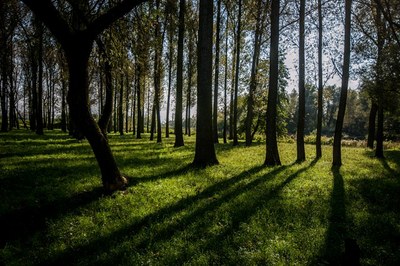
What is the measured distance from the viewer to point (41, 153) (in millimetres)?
17016

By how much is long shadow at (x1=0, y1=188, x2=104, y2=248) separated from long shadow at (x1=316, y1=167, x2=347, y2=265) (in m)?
6.53

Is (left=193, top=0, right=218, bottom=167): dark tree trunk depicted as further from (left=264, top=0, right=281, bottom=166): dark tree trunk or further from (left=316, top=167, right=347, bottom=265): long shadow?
(left=316, top=167, right=347, bottom=265): long shadow

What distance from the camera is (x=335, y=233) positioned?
285 inches

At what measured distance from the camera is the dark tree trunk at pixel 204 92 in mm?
14438

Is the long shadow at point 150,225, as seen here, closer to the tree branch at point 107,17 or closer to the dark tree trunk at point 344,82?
the tree branch at point 107,17

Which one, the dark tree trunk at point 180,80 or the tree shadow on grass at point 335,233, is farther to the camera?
the dark tree trunk at point 180,80

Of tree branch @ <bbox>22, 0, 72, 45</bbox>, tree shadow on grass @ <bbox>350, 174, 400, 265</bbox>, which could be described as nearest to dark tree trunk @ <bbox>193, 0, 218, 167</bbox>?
tree shadow on grass @ <bbox>350, 174, 400, 265</bbox>

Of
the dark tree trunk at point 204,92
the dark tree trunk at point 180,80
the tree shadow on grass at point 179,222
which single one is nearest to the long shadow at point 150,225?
the tree shadow on grass at point 179,222

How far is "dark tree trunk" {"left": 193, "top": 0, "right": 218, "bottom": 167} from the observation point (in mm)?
14438

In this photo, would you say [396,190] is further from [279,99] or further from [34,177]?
[279,99]

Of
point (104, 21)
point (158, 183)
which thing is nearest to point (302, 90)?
point (158, 183)

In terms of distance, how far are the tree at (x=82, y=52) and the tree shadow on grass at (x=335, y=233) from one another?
21.3ft

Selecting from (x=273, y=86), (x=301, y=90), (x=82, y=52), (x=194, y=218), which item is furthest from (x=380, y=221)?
(x=301, y=90)

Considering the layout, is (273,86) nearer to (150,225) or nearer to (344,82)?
(344,82)
